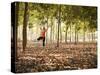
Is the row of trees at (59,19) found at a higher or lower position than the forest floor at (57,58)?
higher

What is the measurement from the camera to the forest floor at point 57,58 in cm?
275

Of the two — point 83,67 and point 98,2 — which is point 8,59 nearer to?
point 83,67

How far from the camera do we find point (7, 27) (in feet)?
8.85

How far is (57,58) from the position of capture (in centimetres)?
290

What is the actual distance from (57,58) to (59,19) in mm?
461

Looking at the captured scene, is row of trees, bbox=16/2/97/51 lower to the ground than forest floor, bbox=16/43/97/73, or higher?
higher

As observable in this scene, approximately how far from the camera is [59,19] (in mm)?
2922

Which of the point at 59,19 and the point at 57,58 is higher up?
the point at 59,19

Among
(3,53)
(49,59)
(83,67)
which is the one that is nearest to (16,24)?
(3,53)

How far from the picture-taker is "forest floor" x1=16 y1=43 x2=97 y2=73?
275 centimetres

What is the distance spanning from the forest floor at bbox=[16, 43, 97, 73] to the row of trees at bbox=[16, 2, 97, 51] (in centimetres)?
9

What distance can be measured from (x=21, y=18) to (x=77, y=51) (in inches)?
31.8

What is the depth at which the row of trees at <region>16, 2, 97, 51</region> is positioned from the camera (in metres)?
2.75

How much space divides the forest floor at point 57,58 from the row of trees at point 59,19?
0.09 meters
